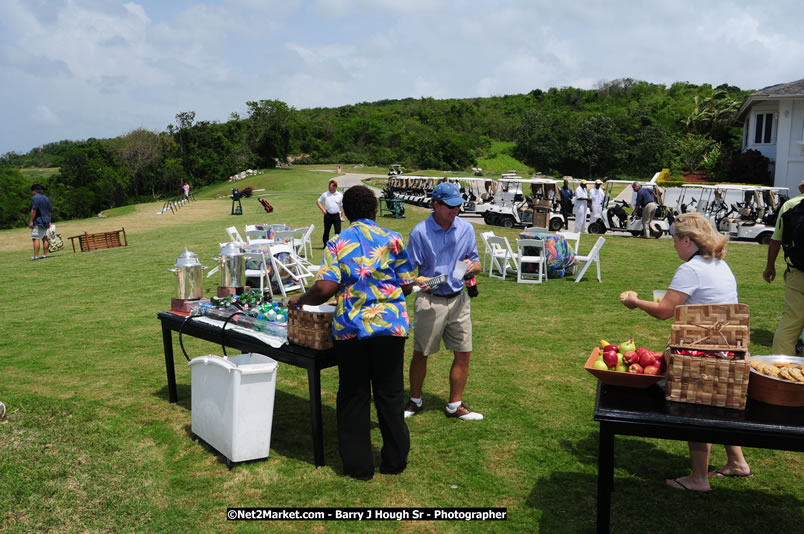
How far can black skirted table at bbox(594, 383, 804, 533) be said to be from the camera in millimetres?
2891

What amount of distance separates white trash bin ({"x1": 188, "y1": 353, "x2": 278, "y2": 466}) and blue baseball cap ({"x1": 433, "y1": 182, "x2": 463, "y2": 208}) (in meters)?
1.68

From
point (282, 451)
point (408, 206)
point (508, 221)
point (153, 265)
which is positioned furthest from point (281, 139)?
point (282, 451)

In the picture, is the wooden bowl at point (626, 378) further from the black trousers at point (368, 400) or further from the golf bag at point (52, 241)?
the golf bag at point (52, 241)

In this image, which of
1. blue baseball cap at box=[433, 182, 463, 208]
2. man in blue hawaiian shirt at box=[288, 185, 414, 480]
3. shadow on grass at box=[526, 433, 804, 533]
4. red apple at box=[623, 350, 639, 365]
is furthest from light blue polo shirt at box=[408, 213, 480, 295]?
red apple at box=[623, 350, 639, 365]

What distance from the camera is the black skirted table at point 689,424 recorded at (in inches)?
114

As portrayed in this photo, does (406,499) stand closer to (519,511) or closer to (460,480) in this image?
(460,480)

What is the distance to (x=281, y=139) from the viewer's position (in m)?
81.6

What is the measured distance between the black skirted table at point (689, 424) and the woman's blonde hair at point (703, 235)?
2.66 feet

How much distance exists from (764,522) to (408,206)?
88.9ft

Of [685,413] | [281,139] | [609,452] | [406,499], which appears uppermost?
[281,139]

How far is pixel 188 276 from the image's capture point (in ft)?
18.2

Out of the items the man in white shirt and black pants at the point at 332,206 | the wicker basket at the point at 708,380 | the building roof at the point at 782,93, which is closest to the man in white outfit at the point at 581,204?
the man in white shirt and black pants at the point at 332,206

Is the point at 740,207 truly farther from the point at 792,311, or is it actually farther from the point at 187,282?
the point at 187,282

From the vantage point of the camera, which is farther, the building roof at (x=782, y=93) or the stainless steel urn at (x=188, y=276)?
the building roof at (x=782, y=93)
